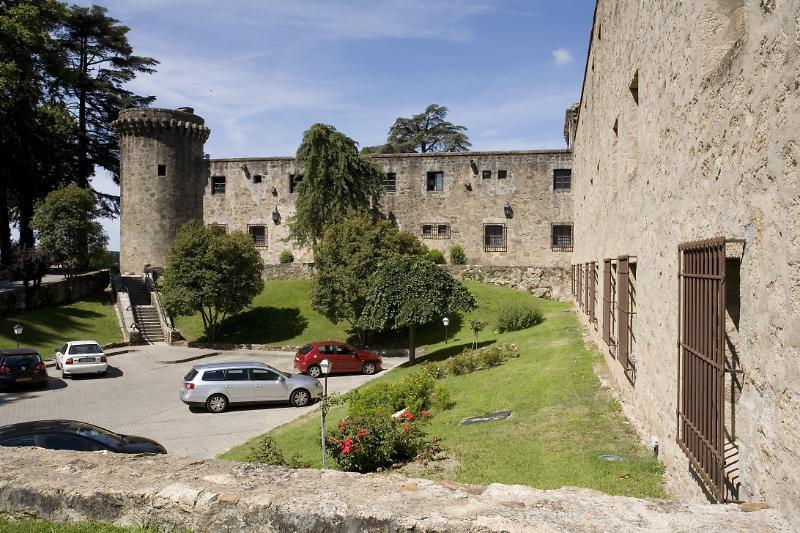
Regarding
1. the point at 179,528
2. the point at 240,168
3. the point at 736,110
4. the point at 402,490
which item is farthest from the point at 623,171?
the point at 240,168

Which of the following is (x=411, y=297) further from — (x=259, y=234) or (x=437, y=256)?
(x=259, y=234)

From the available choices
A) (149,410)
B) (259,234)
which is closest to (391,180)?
(259,234)

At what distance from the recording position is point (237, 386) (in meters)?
18.0

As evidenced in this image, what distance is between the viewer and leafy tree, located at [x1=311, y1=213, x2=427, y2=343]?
96.7 feet

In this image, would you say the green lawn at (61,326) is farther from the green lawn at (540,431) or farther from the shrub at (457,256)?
the shrub at (457,256)

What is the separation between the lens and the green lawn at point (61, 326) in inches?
1097

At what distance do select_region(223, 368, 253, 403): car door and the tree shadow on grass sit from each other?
12.8m

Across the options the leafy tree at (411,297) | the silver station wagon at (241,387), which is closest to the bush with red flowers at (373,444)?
the silver station wagon at (241,387)

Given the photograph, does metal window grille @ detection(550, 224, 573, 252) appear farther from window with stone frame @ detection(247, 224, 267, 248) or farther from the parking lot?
the parking lot

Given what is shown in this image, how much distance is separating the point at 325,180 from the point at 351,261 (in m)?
8.62

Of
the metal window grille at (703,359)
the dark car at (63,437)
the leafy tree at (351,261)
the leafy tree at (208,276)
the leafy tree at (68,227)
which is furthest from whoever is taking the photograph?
the leafy tree at (68,227)

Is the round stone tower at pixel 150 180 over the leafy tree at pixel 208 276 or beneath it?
over

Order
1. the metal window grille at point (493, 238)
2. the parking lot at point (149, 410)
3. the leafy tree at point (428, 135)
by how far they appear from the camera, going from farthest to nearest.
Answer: the leafy tree at point (428, 135)
the metal window grille at point (493, 238)
the parking lot at point (149, 410)

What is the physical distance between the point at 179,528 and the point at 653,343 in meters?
5.81
